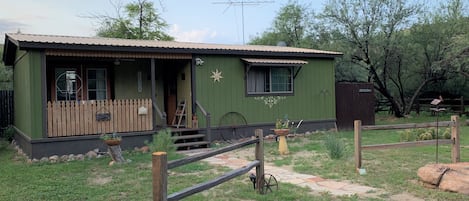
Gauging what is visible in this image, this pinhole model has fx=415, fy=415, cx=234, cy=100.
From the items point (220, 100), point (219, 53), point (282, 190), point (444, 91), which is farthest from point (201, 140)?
point (444, 91)

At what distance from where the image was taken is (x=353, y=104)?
13625mm

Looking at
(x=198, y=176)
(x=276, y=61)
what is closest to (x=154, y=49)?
(x=276, y=61)

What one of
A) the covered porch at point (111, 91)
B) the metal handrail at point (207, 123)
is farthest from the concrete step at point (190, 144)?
the covered porch at point (111, 91)

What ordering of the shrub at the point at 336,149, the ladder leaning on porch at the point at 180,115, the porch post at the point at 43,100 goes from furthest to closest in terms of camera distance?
the ladder leaning on porch at the point at 180,115
the porch post at the point at 43,100
the shrub at the point at 336,149

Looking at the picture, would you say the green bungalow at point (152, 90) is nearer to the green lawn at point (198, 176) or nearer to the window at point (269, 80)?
the window at point (269, 80)

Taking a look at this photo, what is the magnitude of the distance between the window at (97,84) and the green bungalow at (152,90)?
1.0 inches

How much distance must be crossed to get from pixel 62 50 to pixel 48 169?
2671mm

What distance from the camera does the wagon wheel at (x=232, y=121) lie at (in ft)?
36.2

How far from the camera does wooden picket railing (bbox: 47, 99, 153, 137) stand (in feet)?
28.6

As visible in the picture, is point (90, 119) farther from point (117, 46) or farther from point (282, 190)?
point (282, 190)

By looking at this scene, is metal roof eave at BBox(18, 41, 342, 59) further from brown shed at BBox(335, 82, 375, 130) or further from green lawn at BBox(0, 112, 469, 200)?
green lawn at BBox(0, 112, 469, 200)

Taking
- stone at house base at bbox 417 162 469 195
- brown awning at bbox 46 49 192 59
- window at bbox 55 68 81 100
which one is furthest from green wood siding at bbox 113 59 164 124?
stone at house base at bbox 417 162 469 195

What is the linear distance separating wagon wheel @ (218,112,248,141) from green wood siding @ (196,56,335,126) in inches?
3.4

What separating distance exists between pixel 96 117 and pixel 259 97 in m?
Result: 4.50
